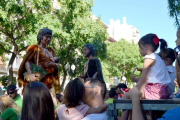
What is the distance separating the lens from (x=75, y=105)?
9.49 feet

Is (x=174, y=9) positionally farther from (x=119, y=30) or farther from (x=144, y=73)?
(x=119, y=30)

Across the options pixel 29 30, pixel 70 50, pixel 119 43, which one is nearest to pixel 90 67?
pixel 29 30

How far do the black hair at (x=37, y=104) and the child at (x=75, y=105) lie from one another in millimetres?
563

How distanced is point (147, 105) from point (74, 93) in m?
0.97

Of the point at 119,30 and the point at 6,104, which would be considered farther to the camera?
the point at 119,30

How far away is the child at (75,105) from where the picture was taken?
2.85m

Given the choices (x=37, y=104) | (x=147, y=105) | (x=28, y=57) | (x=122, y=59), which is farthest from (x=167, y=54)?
(x=122, y=59)

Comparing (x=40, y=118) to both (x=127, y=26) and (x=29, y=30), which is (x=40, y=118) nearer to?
(x=29, y=30)

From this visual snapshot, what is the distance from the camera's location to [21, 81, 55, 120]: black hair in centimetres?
225

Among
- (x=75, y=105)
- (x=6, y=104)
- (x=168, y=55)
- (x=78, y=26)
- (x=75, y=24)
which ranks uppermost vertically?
(x=75, y=24)

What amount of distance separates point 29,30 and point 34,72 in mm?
14943

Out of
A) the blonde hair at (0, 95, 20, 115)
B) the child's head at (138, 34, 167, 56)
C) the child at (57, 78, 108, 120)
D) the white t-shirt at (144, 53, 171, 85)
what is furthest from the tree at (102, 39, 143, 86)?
the child at (57, 78, 108, 120)

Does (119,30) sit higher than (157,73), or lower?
higher

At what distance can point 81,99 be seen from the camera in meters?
2.94
